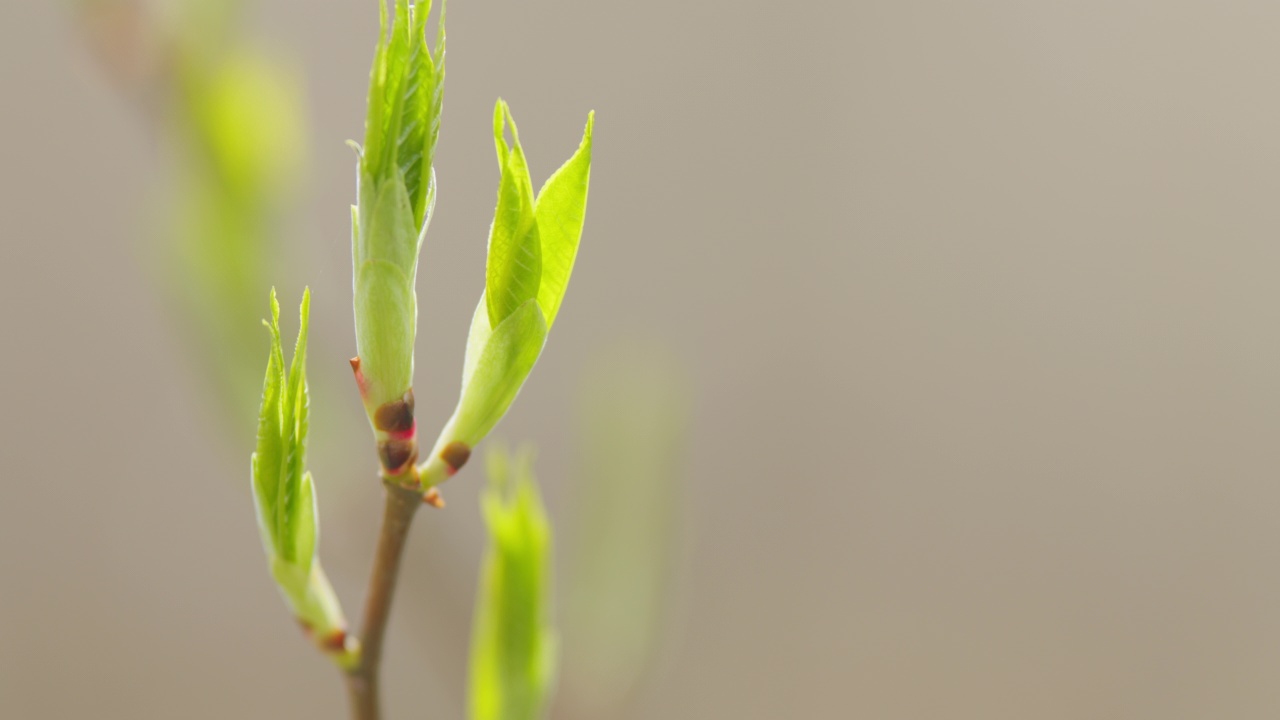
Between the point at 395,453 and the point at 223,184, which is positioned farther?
the point at 223,184

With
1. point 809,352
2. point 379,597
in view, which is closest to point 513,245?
point 379,597

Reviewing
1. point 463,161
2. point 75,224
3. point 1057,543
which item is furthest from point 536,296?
point 1057,543

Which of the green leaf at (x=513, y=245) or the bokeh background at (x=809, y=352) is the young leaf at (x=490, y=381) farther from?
the bokeh background at (x=809, y=352)

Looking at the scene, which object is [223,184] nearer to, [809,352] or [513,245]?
[513,245]

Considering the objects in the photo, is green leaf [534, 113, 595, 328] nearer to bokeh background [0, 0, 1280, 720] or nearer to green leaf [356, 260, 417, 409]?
green leaf [356, 260, 417, 409]

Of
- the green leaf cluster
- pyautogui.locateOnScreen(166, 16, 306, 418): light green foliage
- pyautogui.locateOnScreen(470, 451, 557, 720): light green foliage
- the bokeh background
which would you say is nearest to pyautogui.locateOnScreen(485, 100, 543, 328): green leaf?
the green leaf cluster

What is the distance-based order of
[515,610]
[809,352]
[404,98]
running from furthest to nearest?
1. [809,352]
2. [515,610]
3. [404,98]

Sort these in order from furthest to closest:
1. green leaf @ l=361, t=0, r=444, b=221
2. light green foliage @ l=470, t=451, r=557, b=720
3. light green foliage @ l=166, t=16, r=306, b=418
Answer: light green foliage @ l=166, t=16, r=306, b=418
light green foliage @ l=470, t=451, r=557, b=720
green leaf @ l=361, t=0, r=444, b=221

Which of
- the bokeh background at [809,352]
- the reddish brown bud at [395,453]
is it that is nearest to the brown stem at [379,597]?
the reddish brown bud at [395,453]
